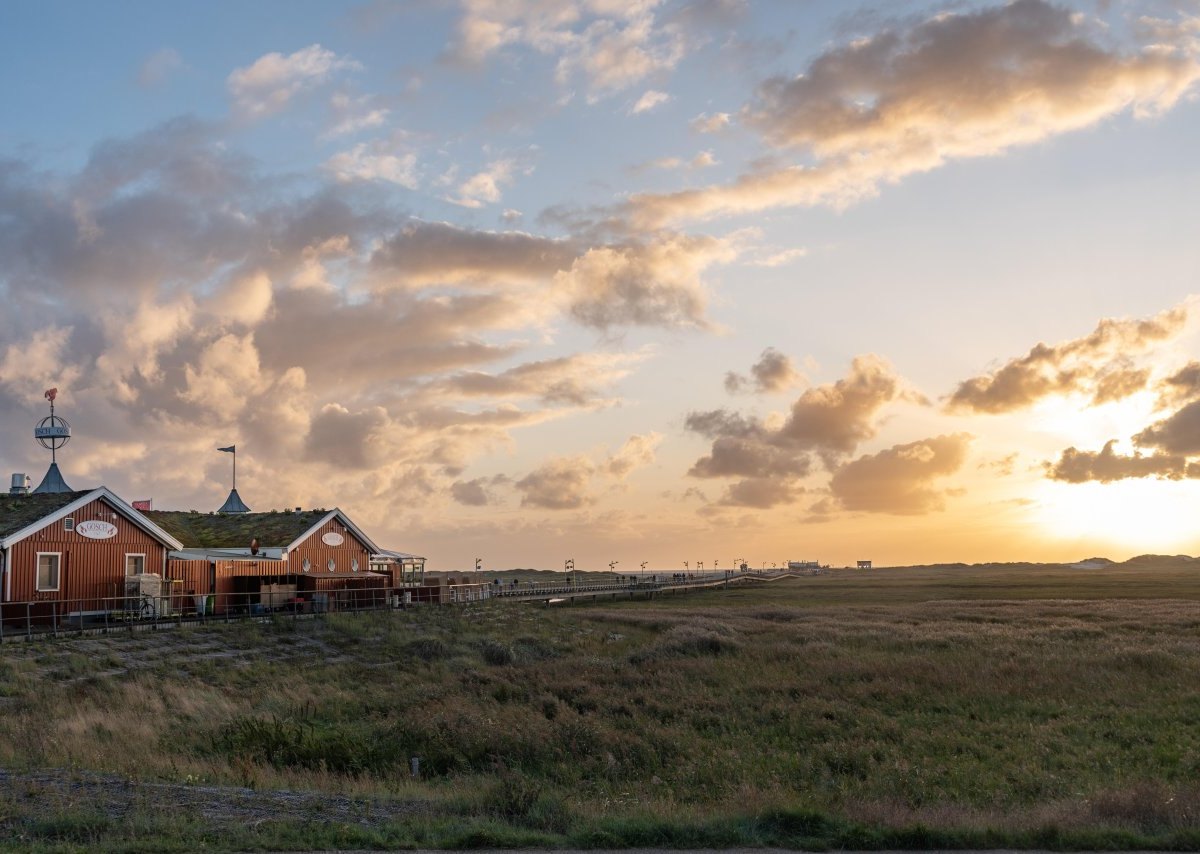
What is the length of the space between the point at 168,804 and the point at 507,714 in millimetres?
13396

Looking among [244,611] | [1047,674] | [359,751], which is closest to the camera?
[359,751]

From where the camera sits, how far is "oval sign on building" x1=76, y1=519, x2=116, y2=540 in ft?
127

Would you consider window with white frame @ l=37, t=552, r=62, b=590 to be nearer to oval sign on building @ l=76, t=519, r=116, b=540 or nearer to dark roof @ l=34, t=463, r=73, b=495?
oval sign on building @ l=76, t=519, r=116, b=540

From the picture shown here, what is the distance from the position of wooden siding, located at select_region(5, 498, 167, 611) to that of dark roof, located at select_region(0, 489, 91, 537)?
0.55 m

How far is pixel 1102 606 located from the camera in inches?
2699

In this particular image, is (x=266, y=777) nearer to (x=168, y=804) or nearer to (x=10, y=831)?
(x=168, y=804)

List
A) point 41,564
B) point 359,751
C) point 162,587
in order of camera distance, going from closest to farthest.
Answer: point 359,751
point 41,564
point 162,587

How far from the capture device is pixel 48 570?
3734cm

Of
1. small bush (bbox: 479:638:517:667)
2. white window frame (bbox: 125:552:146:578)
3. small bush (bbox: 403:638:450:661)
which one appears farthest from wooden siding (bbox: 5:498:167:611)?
small bush (bbox: 479:638:517:667)

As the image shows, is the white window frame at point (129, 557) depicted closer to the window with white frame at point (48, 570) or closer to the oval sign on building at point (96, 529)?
the oval sign on building at point (96, 529)

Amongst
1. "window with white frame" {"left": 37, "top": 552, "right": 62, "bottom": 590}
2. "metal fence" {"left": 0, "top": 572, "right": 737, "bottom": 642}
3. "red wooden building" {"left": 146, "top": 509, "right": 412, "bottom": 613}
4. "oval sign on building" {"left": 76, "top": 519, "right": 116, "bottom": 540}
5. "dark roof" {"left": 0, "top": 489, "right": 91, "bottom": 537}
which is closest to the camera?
"metal fence" {"left": 0, "top": 572, "right": 737, "bottom": 642}

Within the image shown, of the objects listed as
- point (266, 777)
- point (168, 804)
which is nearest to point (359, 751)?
point (266, 777)

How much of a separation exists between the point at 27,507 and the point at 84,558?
2968mm

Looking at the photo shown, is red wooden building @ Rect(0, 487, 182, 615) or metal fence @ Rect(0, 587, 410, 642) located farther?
red wooden building @ Rect(0, 487, 182, 615)
